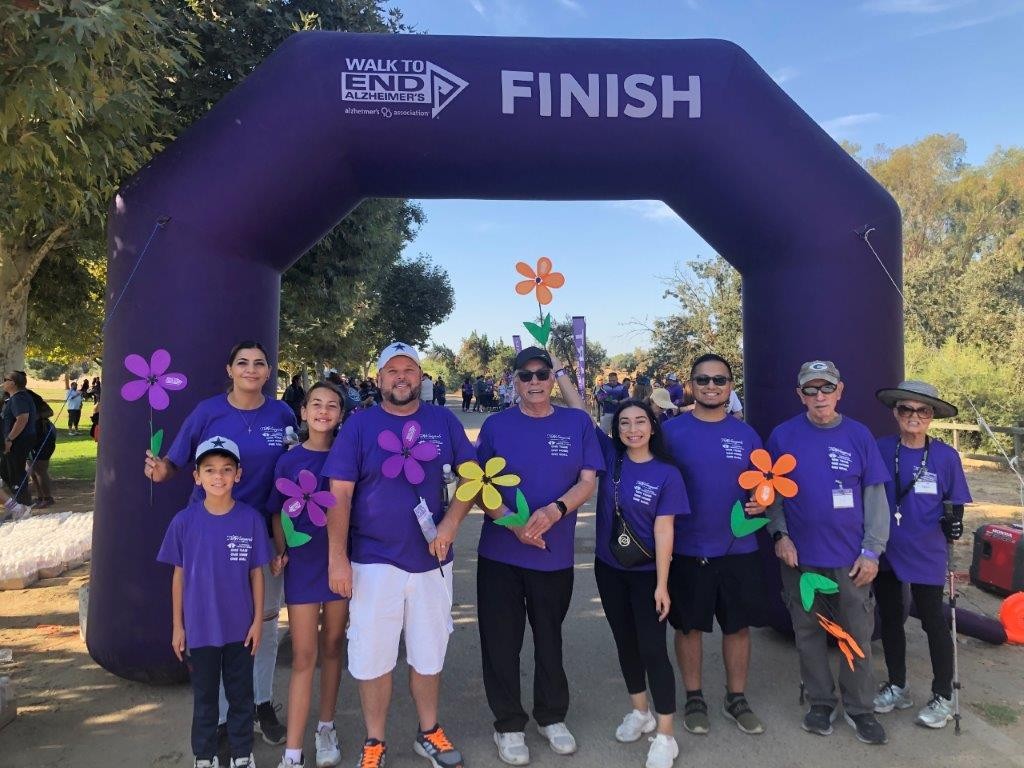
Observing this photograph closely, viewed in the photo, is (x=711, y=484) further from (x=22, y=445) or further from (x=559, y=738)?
(x=22, y=445)

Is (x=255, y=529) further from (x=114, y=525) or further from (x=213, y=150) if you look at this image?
(x=213, y=150)

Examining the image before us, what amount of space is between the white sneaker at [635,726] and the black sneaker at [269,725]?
5.23ft

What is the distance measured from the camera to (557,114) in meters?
3.72

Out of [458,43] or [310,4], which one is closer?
[458,43]

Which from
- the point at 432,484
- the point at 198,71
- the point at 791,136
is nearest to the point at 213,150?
the point at 198,71

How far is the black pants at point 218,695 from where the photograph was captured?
2633mm

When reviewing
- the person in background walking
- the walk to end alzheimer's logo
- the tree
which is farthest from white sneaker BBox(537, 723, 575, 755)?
the person in background walking

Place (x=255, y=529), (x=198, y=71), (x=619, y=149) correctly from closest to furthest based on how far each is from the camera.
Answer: (x=255, y=529) → (x=619, y=149) → (x=198, y=71)

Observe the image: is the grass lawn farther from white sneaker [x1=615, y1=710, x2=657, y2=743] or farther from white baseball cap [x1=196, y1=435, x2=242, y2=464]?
white sneaker [x1=615, y1=710, x2=657, y2=743]

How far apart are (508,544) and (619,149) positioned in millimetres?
2393

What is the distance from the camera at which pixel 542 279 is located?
3434mm

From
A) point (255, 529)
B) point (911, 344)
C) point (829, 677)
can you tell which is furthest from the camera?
point (911, 344)

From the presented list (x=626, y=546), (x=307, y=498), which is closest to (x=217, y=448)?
(x=307, y=498)

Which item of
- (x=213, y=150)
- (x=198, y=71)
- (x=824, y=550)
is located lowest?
(x=824, y=550)
